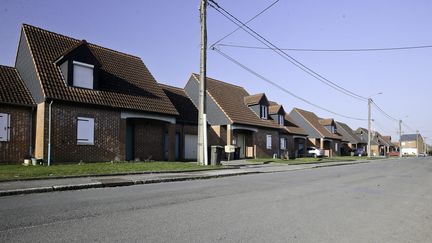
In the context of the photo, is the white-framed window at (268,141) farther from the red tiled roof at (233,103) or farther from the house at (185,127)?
the house at (185,127)

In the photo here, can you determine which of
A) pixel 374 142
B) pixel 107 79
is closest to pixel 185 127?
pixel 107 79

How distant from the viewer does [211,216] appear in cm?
725

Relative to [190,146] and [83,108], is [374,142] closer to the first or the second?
[190,146]

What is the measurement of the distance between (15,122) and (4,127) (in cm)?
64

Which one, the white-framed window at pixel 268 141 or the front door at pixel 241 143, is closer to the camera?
the front door at pixel 241 143

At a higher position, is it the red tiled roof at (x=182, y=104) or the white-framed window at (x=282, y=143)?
the red tiled roof at (x=182, y=104)

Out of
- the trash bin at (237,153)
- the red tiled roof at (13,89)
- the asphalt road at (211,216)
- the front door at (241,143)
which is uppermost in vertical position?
the red tiled roof at (13,89)

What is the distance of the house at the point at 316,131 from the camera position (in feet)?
182

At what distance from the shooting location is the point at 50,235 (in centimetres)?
551

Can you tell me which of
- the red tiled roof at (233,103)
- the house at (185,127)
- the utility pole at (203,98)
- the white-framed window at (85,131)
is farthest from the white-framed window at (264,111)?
the white-framed window at (85,131)

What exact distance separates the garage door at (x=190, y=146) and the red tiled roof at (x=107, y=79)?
4.69 meters

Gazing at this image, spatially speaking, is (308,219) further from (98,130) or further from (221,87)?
(221,87)

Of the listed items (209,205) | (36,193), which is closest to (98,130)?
(36,193)

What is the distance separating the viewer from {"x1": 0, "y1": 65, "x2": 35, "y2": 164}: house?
1852 centimetres
